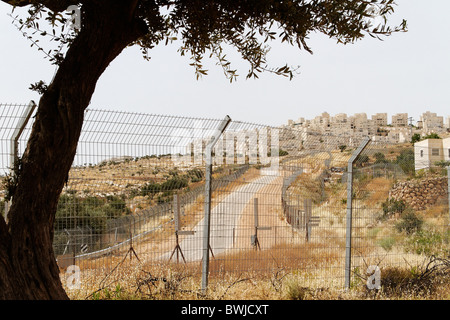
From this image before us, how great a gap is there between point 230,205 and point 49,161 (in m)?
2.97

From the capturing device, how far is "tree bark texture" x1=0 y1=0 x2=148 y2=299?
482 centimetres

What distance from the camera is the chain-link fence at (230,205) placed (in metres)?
6.79

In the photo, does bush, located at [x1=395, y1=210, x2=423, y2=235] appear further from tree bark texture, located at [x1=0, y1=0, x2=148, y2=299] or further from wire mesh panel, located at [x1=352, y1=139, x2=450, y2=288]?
tree bark texture, located at [x1=0, y1=0, x2=148, y2=299]

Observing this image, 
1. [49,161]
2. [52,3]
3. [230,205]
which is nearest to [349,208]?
[230,205]

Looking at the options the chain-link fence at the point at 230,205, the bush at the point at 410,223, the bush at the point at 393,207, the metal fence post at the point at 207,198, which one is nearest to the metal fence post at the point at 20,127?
the chain-link fence at the point at 230,205

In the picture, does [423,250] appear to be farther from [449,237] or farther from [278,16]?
[278,16]

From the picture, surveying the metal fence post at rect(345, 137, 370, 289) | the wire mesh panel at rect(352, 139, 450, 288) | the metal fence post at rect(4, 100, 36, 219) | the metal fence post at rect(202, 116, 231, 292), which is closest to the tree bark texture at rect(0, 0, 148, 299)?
the metal fence post at rect(4, 100, 36, 219)

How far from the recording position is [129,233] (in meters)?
7.09

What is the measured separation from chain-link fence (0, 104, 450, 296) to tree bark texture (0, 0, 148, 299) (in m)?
1.19

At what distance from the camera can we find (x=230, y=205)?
7242 mm

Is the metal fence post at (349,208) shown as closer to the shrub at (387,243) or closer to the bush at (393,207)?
the shrub at (387,243)

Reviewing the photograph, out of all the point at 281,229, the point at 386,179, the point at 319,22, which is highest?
the point at 319,22
